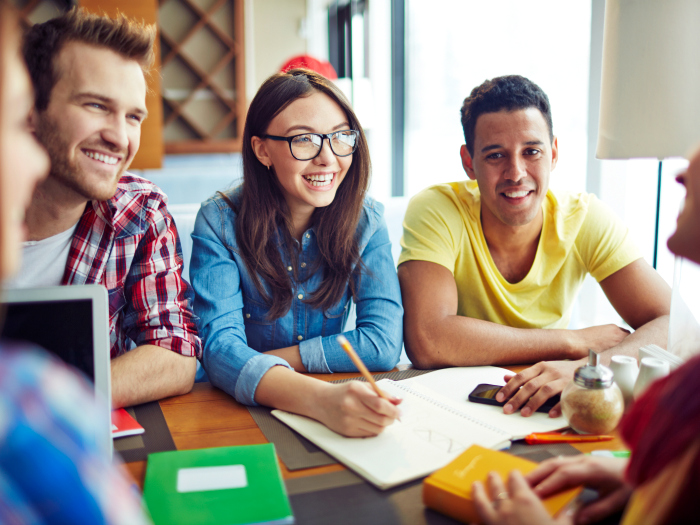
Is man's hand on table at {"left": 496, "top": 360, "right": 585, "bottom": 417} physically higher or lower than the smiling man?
lower

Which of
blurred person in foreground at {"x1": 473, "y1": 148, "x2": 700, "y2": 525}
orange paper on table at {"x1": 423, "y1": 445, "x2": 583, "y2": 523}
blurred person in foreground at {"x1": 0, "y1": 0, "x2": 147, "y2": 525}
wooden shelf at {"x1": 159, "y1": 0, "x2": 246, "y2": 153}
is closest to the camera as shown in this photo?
blurred person in foreground at {"x1": 0, "y1": 0, "x2": 147, "y2": 525}

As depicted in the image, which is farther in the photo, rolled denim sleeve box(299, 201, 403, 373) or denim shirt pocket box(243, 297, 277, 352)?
→ denim shirt pocket box(243, 297, 277, 352)

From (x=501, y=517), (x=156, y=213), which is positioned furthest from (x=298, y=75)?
(x=501, y=517)

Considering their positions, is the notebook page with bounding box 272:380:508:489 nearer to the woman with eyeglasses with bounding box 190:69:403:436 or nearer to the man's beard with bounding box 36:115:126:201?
the woman with eyeglasses with bounding box 190:69:403:436

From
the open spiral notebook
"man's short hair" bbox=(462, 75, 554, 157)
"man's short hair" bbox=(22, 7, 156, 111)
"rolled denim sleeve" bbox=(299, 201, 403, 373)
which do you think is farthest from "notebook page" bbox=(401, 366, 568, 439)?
"man's short hair" bbox=(22, 7, 156, 111)

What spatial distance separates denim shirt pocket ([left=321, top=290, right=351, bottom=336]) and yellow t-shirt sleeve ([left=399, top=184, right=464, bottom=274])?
0.16m

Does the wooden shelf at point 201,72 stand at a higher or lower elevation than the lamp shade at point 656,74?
higher

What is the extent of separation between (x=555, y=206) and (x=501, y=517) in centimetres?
98

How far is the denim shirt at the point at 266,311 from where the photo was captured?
3.13ft

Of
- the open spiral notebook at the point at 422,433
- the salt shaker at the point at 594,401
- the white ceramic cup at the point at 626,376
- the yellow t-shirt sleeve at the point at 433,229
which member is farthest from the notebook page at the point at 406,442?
the yellow t-shirt sleeve at the point at 433,229

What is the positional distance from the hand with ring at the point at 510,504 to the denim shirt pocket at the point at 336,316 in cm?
66

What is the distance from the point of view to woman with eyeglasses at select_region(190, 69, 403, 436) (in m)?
1.06

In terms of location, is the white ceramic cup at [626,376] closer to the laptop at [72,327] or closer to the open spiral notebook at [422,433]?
the open spiral notebook at [422,433]

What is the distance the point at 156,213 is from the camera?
3.50 ft
